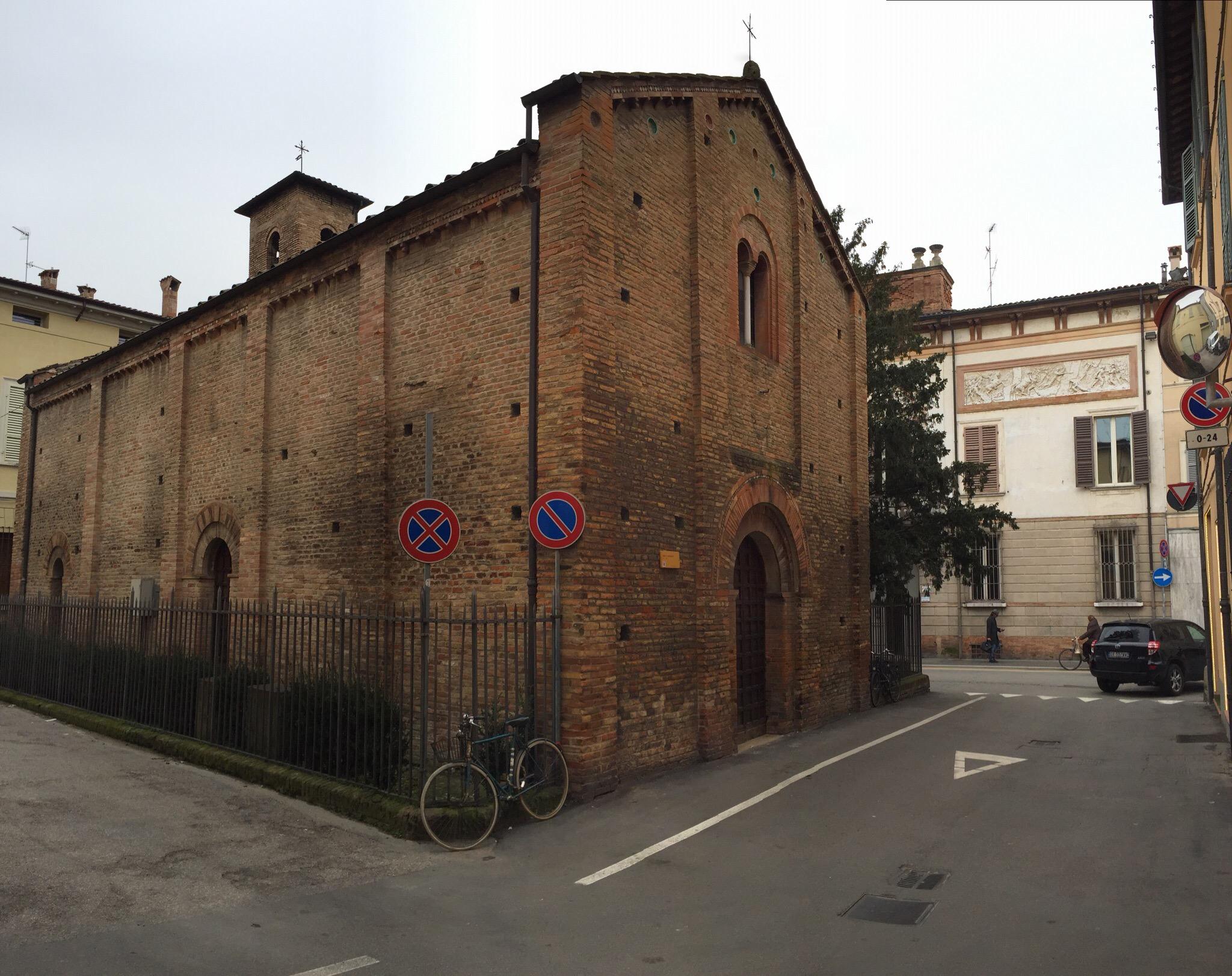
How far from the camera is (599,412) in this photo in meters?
9.69

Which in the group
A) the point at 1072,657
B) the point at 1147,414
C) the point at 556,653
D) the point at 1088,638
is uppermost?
the point at 1147,414

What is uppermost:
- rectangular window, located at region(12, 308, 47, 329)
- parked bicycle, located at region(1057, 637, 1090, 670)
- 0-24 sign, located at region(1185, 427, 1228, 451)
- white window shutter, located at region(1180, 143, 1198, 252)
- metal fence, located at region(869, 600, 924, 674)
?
rectangular window, located at region(12, 308, 47, 329)

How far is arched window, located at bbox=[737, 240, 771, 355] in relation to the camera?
43.6 ft

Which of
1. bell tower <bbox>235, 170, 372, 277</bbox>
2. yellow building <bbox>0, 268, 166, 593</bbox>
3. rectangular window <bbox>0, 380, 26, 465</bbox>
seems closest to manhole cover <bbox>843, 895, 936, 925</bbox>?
bell tower <bbox>235, 170, 372, 277</bbox>

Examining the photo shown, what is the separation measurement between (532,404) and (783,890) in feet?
17.8

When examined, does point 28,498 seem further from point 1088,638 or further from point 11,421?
point 1088,638

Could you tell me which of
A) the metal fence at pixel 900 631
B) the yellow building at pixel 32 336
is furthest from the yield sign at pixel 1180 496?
the yellow building at pixel 32 336

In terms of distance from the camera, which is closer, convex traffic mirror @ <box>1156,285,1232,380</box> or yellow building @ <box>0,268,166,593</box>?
convex traffic mirror @ <box>1156,285,1232,380</box>

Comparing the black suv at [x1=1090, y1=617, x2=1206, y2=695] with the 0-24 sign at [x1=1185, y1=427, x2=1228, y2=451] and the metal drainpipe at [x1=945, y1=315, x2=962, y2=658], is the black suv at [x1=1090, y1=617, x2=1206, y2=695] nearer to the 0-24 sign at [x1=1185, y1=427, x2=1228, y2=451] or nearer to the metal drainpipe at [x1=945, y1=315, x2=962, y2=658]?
the metal drainpipe at [x1=945, y1=315, x2=962, y2=658]

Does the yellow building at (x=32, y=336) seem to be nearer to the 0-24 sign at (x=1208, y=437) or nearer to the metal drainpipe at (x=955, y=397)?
the metal drainpipe at (x=955, y=397)

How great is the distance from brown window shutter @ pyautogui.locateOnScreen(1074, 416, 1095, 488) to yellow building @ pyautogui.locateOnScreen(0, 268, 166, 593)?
29.6 metres

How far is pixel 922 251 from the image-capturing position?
31.2 metres

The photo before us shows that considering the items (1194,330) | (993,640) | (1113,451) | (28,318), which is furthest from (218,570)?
(1113,451)

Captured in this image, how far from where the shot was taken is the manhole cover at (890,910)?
5.86 metres
